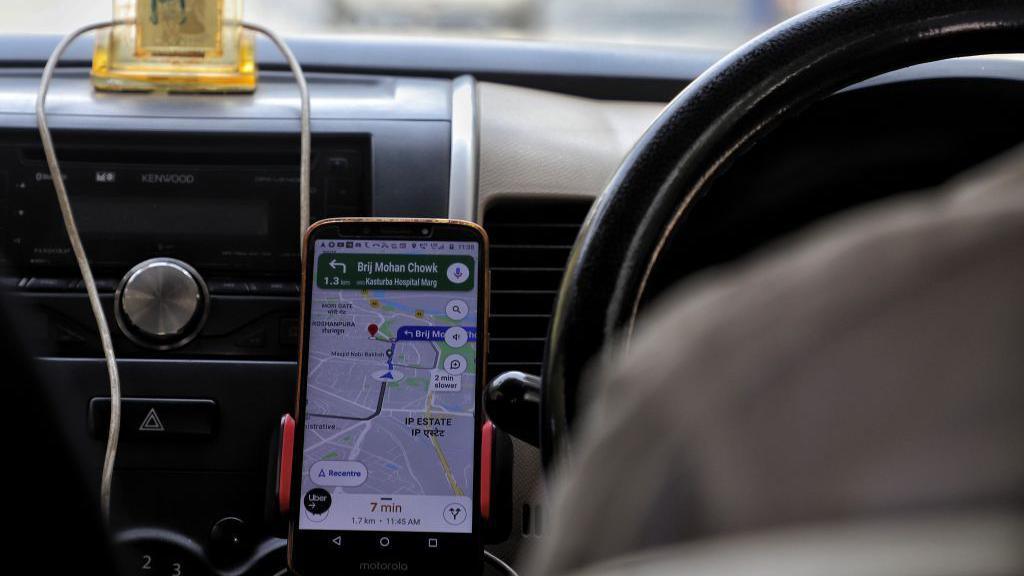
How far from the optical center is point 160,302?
1.38 m

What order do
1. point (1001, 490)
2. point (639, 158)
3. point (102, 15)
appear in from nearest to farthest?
point (1001, 490), point (639, 158), point (102, 15)

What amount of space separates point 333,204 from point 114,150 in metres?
0.26

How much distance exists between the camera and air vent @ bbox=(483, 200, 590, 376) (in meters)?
1.42

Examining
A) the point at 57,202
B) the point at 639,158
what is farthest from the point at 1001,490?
the point at 57,202

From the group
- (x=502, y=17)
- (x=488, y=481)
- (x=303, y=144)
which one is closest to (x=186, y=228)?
(x=303, y=144)

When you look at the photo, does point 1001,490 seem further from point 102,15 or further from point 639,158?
point 102,15

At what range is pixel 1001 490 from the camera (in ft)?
0.86

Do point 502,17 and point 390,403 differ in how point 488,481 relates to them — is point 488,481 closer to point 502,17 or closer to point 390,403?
point 390,403

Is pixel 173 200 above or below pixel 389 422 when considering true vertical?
above

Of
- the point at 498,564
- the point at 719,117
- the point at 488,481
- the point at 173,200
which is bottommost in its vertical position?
the point at 498,564

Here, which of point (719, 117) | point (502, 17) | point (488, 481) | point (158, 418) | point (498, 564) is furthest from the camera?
point (502, 17)

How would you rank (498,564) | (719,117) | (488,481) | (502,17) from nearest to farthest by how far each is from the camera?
(719,117)
(488,481)
(498,564)
(502,17)

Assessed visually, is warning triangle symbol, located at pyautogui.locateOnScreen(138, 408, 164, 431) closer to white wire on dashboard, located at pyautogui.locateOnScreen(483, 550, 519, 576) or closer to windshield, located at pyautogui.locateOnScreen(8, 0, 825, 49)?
white wire on dashboard, located at pyautogui.locateOnScreen(483, 550, 519, 576)

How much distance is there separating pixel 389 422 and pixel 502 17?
4.39ft
